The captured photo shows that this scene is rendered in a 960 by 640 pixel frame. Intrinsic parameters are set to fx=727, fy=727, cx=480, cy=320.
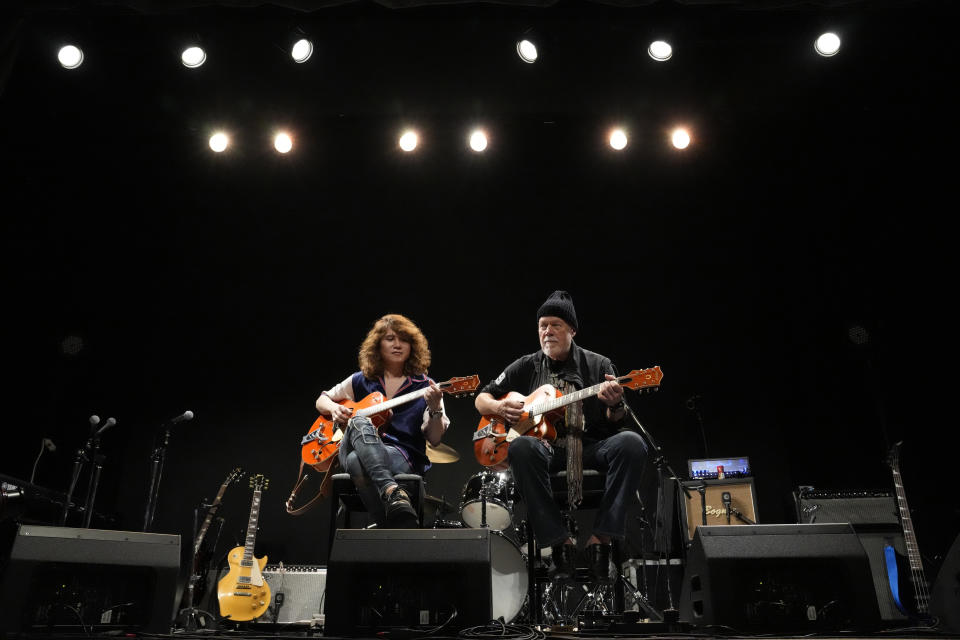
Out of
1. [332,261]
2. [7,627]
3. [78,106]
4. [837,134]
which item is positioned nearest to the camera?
[7,627]

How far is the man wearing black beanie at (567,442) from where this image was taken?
3.20m

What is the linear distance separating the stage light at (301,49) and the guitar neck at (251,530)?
313 cm

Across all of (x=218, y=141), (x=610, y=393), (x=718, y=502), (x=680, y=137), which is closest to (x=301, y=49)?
(x=218, y=141)

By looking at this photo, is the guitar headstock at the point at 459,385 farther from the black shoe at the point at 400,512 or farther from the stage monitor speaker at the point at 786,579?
the stage monitor speaker at the point at 786,579

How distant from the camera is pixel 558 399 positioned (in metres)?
3.70

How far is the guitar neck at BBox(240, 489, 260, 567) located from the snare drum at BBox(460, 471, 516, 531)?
1.59 meters

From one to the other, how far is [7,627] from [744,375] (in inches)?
202

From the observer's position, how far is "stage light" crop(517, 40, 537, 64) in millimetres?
4445

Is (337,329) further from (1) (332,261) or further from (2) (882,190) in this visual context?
(2) (882,190)

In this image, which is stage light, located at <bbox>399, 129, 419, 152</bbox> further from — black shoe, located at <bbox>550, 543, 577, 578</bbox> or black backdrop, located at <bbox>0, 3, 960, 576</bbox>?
black shoe, located at <bbox>550, 543, 577, 578</bbox>

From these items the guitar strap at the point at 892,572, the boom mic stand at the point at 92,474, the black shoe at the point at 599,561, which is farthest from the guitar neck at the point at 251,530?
the guitar strap at the point at 892,572

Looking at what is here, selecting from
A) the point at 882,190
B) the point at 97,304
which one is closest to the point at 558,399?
the point at 882,190

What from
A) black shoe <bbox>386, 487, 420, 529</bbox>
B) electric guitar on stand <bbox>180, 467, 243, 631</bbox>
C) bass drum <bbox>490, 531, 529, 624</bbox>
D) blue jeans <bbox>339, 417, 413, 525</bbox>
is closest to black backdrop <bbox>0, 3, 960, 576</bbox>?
electric guitar on stand <bbox>180, 467, 243, 631</bbox>

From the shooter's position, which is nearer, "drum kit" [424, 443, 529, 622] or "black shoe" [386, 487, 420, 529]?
"black shoe" [386, 487, 420, 529]
